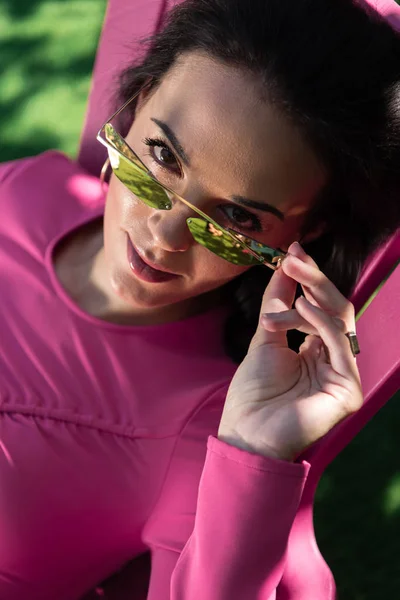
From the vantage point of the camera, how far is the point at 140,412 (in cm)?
141

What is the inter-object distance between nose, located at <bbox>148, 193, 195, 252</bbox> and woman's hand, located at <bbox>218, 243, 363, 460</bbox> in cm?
17

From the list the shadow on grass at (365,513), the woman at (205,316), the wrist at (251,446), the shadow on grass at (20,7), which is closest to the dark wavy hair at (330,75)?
the woman at (205,316)

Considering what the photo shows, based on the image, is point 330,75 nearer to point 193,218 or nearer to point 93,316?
point 193,218

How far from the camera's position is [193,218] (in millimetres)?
1210

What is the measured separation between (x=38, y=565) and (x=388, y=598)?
40.0 inches

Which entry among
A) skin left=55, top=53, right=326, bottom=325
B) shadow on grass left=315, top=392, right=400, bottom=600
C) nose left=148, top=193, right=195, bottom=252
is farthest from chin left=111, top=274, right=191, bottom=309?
shadow on grass left=315, top=392, right=400, bottom=600

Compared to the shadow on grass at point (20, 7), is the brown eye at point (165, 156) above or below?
above

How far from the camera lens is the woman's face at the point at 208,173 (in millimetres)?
1160

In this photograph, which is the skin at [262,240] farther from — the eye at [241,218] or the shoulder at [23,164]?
the shoulder at [23,164]

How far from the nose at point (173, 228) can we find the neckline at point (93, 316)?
27cm

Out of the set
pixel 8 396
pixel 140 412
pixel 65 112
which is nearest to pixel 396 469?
pixel 140 412

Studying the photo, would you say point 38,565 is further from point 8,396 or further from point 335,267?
point 335,267

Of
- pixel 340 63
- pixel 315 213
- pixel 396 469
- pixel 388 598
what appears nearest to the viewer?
pixel 340 63

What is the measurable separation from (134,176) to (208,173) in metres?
0.13
